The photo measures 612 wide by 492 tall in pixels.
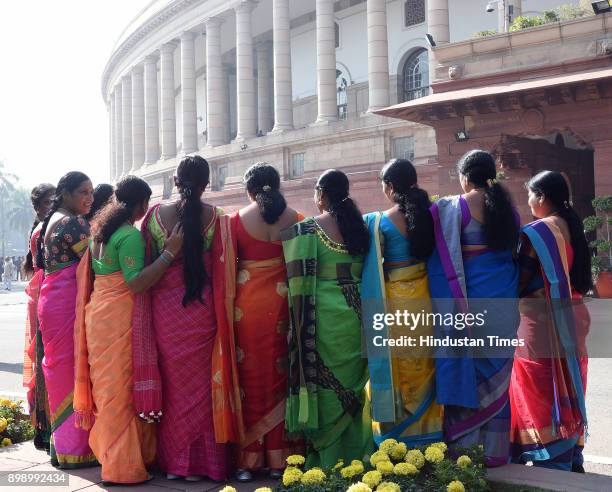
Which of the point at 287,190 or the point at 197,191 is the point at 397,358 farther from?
the point at 287,190

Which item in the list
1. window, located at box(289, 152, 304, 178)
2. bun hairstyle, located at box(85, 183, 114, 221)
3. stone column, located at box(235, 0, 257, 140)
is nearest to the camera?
bun hairstyle, located at box(85, 183, 114, 221)

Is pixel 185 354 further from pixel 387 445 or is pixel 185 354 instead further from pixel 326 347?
pixel 387 445

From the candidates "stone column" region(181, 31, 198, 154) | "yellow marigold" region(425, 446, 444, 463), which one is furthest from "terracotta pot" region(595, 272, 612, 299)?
"stone column" region(181, 31, 198, 154)

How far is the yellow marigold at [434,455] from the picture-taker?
3590 millimetres

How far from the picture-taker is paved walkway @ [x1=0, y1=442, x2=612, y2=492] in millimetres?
3508

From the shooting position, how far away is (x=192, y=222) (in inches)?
167

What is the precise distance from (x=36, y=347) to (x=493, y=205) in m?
3.29

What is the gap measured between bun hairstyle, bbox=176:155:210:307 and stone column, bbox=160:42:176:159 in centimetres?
3760

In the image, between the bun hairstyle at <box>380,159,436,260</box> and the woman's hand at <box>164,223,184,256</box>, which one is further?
the woman's hand at <box>164,223,184,256</box>

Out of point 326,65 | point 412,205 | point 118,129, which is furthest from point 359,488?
point 118,129

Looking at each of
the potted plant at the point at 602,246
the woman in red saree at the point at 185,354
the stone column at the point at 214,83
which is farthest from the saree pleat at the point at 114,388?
the stone column at the point at 214,83

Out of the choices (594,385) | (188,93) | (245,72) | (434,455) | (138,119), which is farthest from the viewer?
(138,119)

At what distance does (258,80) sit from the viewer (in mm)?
40719

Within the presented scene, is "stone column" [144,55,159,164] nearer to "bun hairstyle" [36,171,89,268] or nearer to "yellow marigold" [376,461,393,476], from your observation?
"bun hairstyle" [36,171,89,268]
